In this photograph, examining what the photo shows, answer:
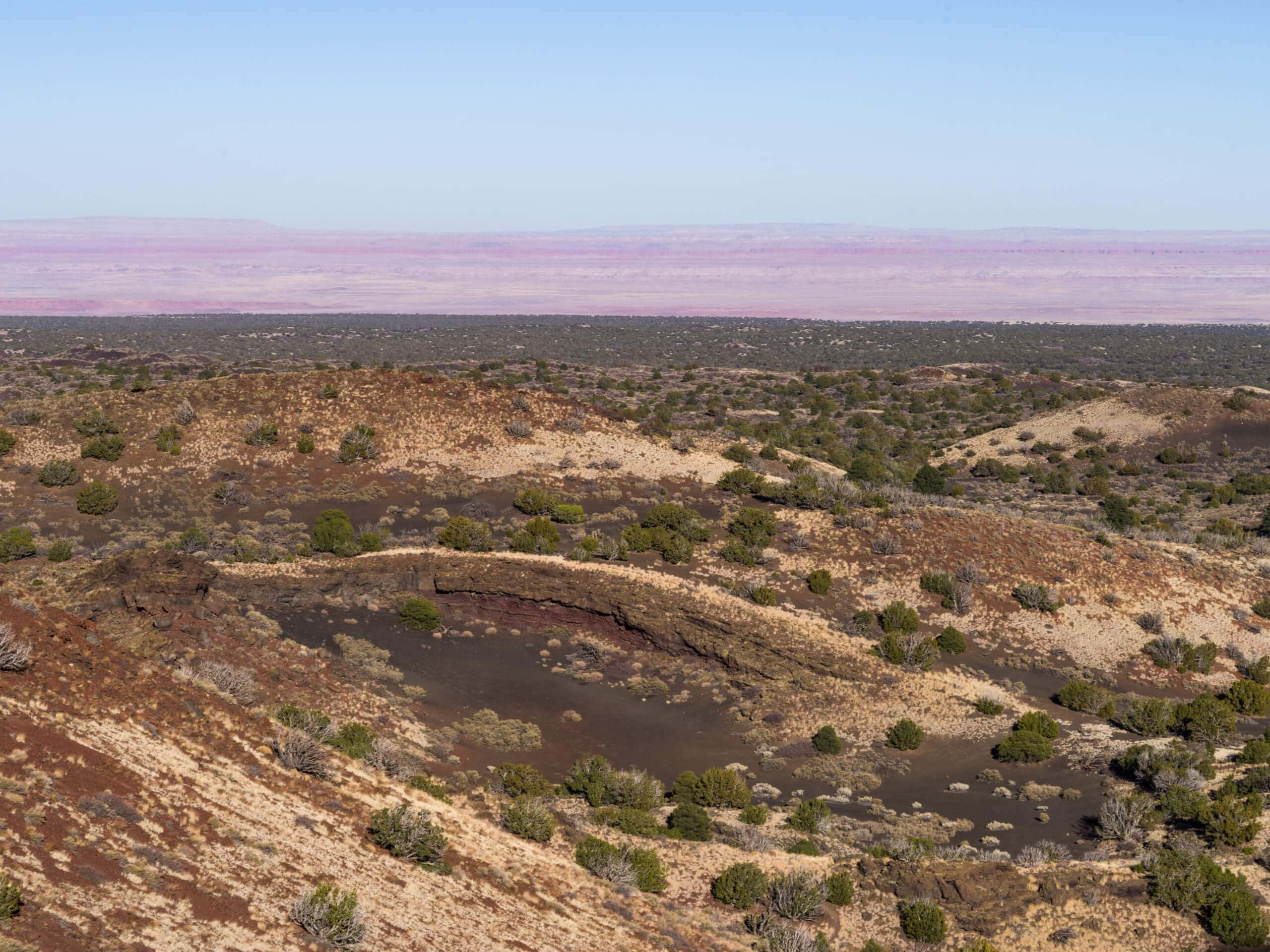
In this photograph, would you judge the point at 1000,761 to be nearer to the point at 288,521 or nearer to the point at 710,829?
the point at 710,829

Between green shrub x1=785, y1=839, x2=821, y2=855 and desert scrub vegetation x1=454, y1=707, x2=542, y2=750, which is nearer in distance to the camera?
green shrub x1=785, y1=839, x2=821, y2=855

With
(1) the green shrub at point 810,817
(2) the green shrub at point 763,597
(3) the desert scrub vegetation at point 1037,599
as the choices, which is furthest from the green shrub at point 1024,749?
(3) the desert scrub vegetation at point 1037,599

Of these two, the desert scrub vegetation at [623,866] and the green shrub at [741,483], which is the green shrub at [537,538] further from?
the desert scrub vegetation at [623,866]

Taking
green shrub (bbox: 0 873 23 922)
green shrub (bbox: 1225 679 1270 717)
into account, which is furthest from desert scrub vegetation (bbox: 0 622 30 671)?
green shrub (bbox: 1225 679 1270 717)

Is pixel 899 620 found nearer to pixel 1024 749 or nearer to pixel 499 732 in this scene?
pixel 1024 749

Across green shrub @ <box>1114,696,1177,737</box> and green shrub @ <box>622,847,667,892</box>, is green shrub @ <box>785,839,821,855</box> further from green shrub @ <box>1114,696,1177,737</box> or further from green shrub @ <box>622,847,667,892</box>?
green shrub @ <box>1114,696,1177,737</box>

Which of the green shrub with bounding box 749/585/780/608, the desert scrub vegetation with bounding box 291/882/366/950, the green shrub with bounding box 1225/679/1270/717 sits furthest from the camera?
the green shrub with bounding box 749/585/780/608

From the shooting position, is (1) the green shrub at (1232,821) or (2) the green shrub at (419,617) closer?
(1) the green shrub at (1232,821)

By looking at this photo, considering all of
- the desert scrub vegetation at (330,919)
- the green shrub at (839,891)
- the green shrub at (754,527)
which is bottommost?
the green shrub at (839,891)
